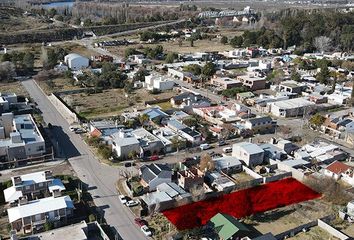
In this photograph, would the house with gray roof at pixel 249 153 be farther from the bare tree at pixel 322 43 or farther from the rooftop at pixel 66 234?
the bare tree at pixel 322 43

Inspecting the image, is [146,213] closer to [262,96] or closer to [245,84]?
[262,96]

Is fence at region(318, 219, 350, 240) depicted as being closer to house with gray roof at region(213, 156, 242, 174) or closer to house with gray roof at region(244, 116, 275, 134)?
house with gray roof at region(213, 156, 242, 174)

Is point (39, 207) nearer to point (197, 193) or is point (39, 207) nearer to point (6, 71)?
point (197, 193)

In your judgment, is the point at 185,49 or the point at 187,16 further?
the point at 187,16

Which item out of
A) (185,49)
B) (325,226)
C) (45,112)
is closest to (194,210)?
(325,226)

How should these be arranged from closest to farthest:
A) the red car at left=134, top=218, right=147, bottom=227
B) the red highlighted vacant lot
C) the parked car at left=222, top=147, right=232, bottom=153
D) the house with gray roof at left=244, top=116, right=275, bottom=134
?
the red car at left=134, top=218, right=147, bottom=227 → the red highlighted vacant lot → the parked car at left=222, top=147, right=232, bottom=153 → the house with gray roof at left=244, top=116, right=275, bottom=134

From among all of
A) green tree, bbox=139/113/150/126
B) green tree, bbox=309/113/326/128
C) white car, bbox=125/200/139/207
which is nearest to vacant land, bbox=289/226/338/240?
white car, bbox=125/200/139/207
